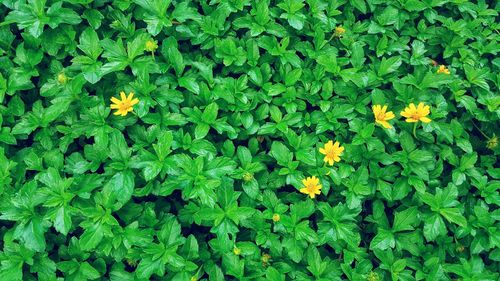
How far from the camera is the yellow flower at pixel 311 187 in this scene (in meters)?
1.90

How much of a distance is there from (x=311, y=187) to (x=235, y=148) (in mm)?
368

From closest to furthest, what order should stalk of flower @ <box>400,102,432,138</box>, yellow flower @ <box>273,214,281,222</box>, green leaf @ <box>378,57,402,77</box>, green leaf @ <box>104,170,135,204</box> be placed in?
green leaf @ <box>104,170,135,204</box> → yellow flower @ <box>273,214,281,222</box> → stalk of flower @ <box>400,102,432,138</box> → green leaf @ <box>378,57,402,77</box>

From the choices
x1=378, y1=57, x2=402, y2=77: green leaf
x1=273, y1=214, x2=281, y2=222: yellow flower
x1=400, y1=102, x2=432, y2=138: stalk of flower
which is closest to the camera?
x1=273, y1=214, x2=281, y2=222: yellow flower

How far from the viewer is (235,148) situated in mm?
2078

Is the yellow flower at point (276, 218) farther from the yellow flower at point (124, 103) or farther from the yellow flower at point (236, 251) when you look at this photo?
the yellow flower at point (124, 103)

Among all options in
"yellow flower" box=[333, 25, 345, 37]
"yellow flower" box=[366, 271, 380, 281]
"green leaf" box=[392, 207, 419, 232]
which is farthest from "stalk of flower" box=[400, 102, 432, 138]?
"yellow flower" box=[366, 271, 380, 281]

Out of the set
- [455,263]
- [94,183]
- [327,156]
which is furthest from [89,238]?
[455,263]

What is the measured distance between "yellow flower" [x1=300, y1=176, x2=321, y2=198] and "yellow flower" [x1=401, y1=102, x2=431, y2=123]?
1.46ft

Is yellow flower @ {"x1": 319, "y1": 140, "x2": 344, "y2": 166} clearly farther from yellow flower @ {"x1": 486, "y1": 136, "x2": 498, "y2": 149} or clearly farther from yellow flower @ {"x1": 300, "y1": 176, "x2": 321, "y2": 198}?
yellow flower @ {"x1": 486, "y1": 136, "x2": 498, "y2": 149}

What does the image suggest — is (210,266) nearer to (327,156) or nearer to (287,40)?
(327,156)

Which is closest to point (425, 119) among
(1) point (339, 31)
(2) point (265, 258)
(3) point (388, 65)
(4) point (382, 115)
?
(4) point (382, 115)

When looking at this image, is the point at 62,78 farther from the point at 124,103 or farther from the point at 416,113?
the point at 416,113

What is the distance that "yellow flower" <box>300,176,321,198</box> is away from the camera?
190 centimetres

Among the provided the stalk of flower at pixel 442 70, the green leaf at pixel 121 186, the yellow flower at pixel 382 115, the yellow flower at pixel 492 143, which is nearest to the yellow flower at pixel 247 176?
the green leaf at pixel 121 186
